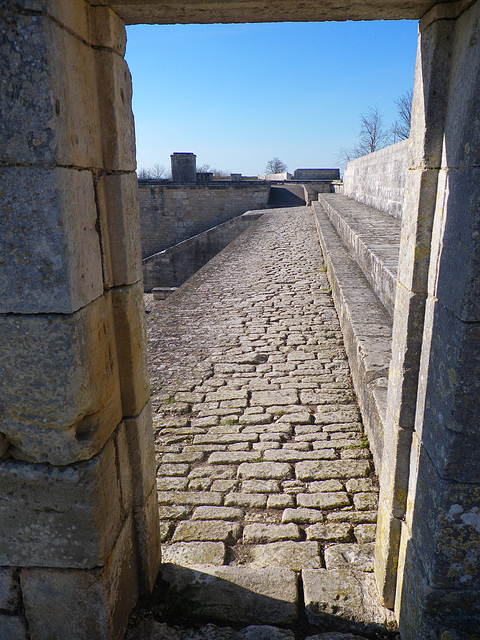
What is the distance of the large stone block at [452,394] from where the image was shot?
1.58 meters

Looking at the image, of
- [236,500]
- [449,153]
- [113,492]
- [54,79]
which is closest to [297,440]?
[236,500]

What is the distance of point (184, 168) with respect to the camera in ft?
91.9

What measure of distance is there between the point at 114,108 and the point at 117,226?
472 millimetres

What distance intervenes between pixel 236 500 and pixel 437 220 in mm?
2492

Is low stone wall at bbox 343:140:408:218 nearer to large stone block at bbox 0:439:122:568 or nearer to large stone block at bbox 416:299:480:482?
large stone block at bbox 416:299:480:482

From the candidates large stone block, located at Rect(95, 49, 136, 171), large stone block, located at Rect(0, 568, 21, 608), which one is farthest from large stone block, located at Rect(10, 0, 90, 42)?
large stone block, located at Rect(0, 568, 21, 608)

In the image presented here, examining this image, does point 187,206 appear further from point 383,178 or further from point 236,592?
point 236,592

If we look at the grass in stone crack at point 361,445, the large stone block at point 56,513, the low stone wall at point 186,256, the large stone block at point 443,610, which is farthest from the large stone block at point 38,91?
the low stone wall at point 186,256

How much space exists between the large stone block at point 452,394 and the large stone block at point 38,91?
147 cm

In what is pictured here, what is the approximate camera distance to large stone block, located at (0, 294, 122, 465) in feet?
5.59

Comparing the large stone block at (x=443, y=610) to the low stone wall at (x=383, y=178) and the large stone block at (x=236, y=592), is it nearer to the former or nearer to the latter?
the large stone block at (x=236, y=592)

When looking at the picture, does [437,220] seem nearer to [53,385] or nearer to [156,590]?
[53,385]

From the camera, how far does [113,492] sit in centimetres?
212

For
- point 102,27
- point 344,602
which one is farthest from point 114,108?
point 344,602
